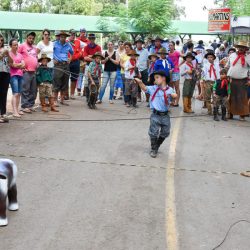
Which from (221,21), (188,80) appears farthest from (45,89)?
(221,21)

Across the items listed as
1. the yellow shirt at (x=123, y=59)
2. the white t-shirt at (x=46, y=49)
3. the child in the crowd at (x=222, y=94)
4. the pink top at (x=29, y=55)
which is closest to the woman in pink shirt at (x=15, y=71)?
the pink top at (x=29, y=55)

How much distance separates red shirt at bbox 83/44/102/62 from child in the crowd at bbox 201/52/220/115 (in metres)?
3.30

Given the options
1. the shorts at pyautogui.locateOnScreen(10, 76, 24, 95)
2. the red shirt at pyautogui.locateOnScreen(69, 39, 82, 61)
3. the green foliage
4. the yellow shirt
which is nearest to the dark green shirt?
the shorts at pyautogui.locateOnScreen(10, 76, 24, 95)

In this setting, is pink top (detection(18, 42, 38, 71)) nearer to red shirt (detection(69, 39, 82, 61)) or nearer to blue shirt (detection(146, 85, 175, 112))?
red shirt (detection(69, 39, 82, 61))

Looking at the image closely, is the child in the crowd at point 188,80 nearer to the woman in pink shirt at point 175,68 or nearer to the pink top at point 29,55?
the woman in pink shirt at point 175,68

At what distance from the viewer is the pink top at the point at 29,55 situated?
1147 cm

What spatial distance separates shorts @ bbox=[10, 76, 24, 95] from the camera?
11016 mm

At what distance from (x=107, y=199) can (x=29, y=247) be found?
62.8 inches

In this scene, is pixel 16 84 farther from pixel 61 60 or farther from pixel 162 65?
pixel 162 65

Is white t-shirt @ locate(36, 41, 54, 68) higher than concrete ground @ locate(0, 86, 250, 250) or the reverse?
higher

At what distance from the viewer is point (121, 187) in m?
6.47

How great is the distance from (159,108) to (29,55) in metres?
4.44

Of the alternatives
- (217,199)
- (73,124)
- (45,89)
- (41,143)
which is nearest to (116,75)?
(45,89)

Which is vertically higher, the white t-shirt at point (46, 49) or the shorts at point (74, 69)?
the white t-shirt at point (46, 49)
